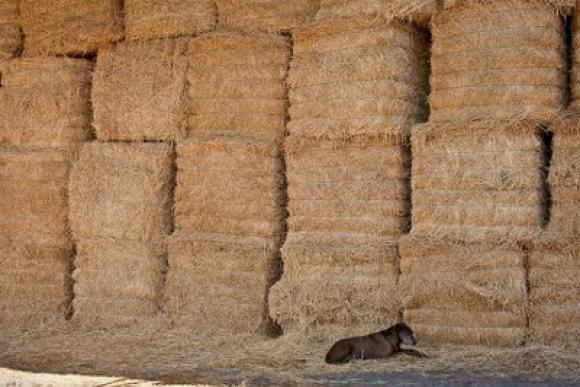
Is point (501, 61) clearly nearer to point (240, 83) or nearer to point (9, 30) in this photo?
point (240, 83)

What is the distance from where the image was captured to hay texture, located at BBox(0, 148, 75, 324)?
905 cm

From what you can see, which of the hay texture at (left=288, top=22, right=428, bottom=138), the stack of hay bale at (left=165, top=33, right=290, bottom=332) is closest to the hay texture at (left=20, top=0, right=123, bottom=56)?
the stack of hay bale at (left=165, top=33, right=290, bottom=332)

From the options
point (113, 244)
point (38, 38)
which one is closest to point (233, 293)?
point (113, 244)

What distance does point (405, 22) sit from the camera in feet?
24.8

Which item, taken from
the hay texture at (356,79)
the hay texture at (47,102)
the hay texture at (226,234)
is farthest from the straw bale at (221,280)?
the hay texture at (47,102)

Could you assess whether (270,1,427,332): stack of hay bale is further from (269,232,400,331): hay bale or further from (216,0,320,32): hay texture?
(216,0,320,32): hay texture

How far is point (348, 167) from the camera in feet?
25.1

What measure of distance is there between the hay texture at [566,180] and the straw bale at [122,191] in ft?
11.3

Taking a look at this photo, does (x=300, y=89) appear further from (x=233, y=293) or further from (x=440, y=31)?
(x=233, y=293)

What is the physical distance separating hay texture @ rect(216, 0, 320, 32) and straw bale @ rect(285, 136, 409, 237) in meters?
1.05

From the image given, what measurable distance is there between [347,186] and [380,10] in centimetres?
142

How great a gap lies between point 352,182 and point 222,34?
1.80 meters

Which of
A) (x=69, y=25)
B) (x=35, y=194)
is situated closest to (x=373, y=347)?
(x=35, y=194)

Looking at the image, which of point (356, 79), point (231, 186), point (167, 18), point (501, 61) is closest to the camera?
point (501, 61)
